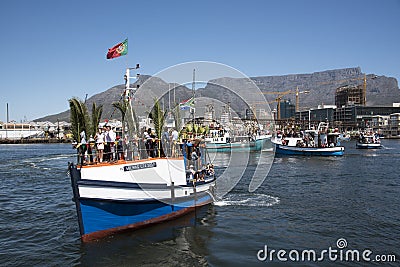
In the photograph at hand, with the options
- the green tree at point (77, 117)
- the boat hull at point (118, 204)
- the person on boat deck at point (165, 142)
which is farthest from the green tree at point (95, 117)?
the boat hull at point (118, 204)

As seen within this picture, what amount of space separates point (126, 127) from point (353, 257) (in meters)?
11.0

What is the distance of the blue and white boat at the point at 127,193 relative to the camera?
1343cm

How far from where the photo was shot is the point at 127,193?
558 inches

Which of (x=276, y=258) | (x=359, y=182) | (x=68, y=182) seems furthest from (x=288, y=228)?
(x=68, y=182)

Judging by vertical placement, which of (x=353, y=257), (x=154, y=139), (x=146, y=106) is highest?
(x=146, y=106)

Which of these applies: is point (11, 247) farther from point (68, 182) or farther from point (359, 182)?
point (359, 182)

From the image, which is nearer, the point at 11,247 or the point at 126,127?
the point at 11,247

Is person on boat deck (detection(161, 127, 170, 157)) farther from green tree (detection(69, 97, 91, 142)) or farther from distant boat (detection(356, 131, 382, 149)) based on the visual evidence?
distant boat (detection(356, 131, 382, 149))

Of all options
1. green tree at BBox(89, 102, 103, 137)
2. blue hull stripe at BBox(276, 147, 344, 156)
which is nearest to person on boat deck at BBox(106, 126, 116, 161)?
green tree at BBox(89, 102, 103, 137)

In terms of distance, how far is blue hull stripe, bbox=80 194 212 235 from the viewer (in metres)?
13.5

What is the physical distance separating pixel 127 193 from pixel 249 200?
→ 34.6 feet

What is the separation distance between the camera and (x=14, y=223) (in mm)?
17875

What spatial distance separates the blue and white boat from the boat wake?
502cm

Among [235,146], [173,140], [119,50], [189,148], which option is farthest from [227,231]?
[235,146]
